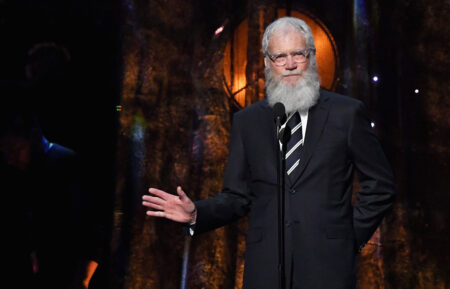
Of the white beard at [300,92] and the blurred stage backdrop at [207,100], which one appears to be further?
the blurred stage backdrop at [207,100]

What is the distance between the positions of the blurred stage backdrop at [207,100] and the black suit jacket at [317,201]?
155cm

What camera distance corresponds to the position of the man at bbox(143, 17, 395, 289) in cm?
216

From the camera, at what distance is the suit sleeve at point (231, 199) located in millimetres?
2309

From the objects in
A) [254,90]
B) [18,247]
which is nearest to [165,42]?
[254,90]

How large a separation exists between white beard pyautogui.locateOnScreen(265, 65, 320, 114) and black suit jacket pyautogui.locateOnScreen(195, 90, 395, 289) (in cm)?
5

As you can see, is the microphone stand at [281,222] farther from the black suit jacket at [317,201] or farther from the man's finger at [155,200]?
the man's finger at [155,200]

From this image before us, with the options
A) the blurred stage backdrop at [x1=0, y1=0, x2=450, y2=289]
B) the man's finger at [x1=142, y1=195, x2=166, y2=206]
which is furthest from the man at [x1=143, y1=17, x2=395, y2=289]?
the blurred stage backdrop at [x1=0, y1=0, x2=450, y2=289]

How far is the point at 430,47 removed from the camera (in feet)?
14.0

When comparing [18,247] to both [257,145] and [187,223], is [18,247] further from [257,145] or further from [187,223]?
[257,145]

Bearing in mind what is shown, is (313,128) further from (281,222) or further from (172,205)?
(172,205)

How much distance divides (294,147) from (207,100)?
186 centimetres

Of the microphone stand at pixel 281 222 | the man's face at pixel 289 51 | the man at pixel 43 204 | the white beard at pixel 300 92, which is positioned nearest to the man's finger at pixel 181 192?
the microphone stand at pixel 281 222

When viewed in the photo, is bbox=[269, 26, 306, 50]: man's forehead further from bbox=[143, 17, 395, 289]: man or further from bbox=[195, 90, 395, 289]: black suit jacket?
bbox=[195, 90, 395, 289]: black suit jacket

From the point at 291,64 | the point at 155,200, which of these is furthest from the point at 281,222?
the point at 291,64
